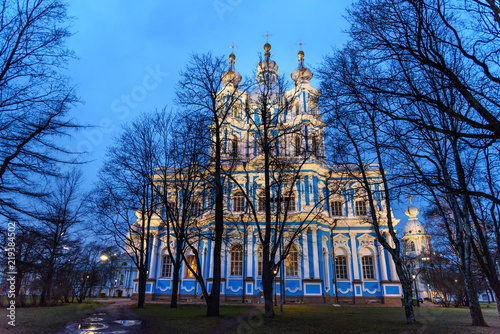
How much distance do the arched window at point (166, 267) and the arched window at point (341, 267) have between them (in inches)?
615

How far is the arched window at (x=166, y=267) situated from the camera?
1199 inches

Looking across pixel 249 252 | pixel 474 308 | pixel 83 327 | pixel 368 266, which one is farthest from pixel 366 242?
pixel 83 327

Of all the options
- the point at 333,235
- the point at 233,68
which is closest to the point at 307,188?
the point at 333,235

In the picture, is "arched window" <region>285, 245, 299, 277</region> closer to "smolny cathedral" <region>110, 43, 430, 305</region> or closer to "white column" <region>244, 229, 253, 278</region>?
"smolny cathedral" <region>110, 43, 430, 305</region>

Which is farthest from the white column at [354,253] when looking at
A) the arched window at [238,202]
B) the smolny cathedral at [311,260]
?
the arched window at [238,202]

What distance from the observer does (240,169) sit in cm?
3142

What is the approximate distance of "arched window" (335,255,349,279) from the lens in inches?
1129

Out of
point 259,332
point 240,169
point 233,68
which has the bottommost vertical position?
point 259,332

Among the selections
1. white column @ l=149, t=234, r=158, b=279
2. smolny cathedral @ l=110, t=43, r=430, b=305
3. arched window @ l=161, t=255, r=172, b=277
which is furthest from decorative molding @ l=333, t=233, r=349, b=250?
white column @ l=149, t=234, r=158, b=279

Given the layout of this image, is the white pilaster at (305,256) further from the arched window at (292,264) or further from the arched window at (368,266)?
the arched window at (368,266)

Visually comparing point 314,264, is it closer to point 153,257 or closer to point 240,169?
point 240,169

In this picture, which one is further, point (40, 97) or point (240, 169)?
point (240, 169)

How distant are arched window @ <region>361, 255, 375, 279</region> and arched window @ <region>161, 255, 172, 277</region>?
1808cm

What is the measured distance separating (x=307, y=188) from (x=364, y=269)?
9353 millimetres
